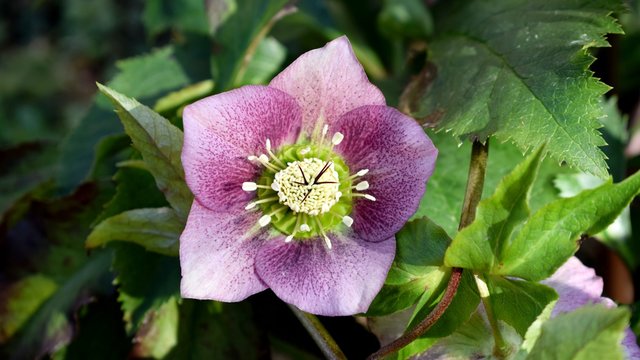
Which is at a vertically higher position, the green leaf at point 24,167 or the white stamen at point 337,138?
the white stamen at point 337,138

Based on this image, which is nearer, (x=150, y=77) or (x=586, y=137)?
(x=586, y=137)

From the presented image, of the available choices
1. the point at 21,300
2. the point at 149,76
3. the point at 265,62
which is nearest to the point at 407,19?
the point at 265,62

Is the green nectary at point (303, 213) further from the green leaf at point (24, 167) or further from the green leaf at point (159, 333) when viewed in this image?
the green leaf at point (24, 167)

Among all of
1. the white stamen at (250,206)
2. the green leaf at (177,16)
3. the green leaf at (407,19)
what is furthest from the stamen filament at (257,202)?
the green leaf at (177,16)

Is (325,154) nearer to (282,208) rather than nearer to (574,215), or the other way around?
(282,208)

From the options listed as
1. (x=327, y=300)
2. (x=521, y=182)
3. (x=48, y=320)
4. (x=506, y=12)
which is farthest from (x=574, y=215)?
(x=48, y=320)
